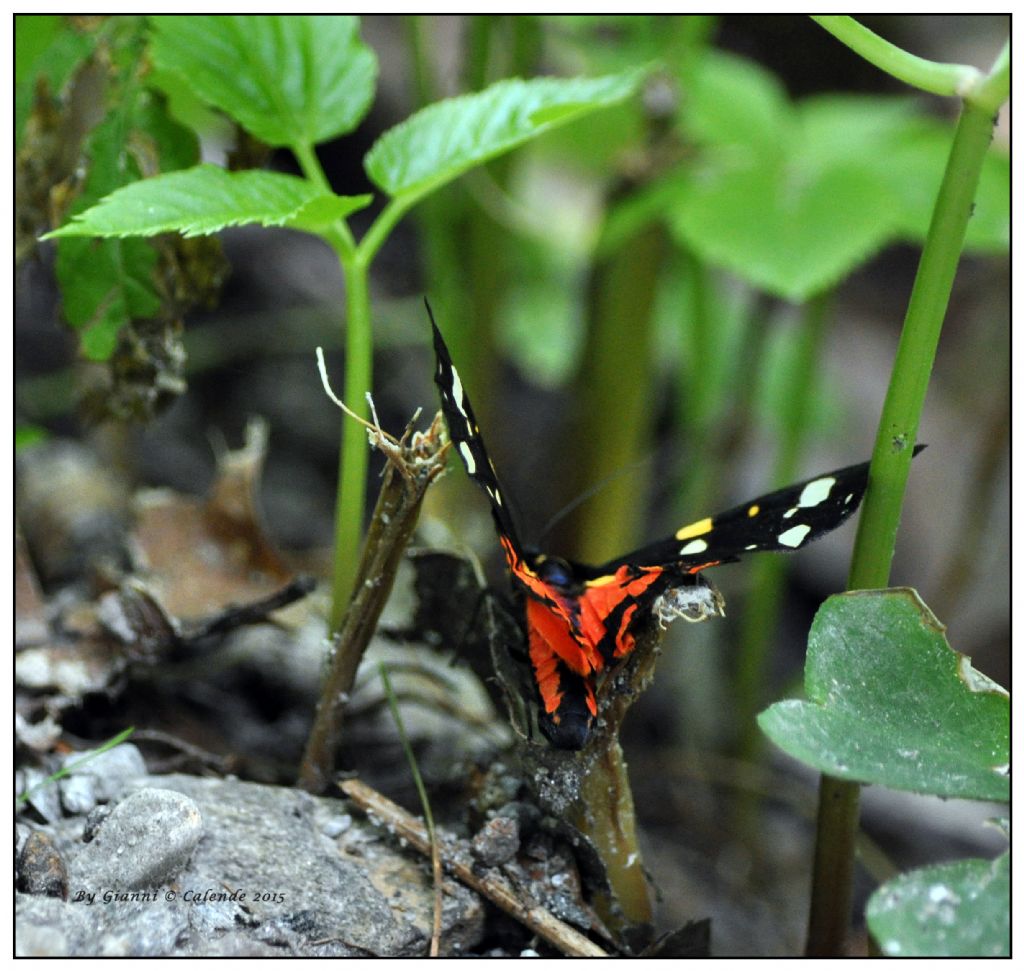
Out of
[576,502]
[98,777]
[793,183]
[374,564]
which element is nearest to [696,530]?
[576,502]

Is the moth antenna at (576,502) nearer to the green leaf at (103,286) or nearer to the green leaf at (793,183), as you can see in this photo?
the green leaf at (793,183)

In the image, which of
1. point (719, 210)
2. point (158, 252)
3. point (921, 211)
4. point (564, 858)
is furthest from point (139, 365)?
point (921, 211)

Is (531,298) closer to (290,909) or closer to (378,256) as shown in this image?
(378,256)

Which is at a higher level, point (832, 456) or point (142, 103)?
point (142, 103)

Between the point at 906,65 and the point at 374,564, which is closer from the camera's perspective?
the point at 906,65

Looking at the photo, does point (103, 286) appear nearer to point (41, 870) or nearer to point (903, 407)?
point (41, 870)

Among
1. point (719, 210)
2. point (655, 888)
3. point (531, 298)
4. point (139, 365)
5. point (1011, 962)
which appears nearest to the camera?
point (1011, 962)

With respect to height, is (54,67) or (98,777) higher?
(54,67)
